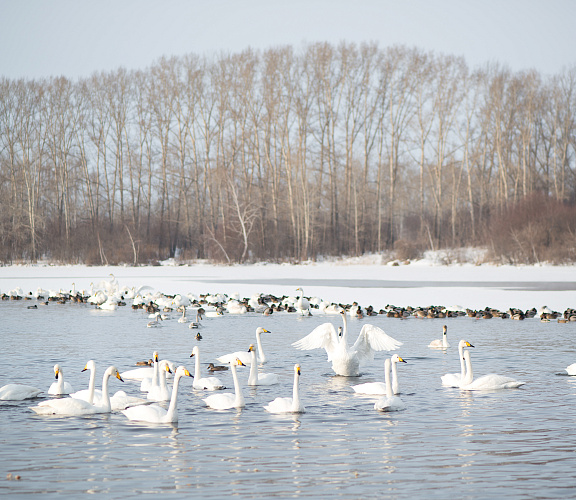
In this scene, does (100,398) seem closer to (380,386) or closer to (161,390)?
(161,390)

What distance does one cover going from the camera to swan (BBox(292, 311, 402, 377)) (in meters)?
11.2

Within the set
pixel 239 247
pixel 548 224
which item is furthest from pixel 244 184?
pixel 548 224

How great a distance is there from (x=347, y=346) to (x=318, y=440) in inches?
160

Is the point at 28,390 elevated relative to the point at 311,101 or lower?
lower

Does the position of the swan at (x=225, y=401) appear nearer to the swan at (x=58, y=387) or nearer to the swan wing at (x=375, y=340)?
the swan at (x=58, y=387)

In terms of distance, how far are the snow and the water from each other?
10209mm

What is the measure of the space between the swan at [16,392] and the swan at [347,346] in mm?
3660

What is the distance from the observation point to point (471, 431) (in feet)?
25.5

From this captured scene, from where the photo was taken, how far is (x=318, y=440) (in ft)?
24.3

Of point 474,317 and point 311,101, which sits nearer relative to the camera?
point 474,317

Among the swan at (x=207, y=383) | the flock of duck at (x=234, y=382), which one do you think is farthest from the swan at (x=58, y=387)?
the swan at (x=207, y=383)

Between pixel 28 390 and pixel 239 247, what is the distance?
120 ft

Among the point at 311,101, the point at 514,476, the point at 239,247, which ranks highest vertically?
the point at 311,101

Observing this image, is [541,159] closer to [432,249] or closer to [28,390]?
[432,249]
